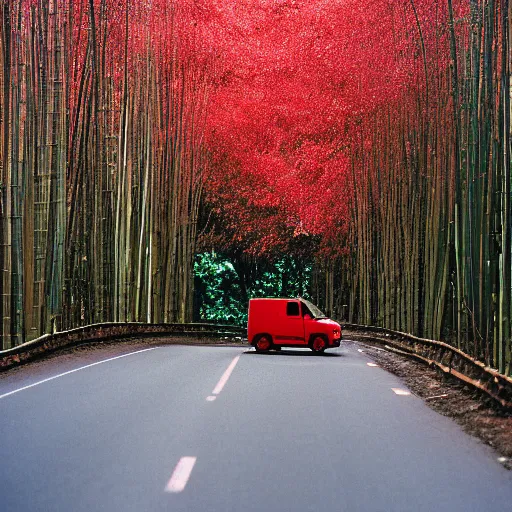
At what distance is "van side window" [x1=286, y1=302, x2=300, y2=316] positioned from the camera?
75.4 ft

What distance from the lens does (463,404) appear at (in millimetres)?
11320

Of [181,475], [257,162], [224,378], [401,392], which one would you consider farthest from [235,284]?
[181,475]

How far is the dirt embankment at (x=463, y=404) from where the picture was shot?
862cm

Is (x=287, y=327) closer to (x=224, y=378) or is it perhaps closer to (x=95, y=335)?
(x=95, y=335)

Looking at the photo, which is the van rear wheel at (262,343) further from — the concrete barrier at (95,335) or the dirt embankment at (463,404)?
the dirt embankment at (463,404)

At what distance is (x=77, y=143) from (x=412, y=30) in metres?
7.77

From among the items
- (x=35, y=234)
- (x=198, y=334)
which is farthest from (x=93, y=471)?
(x=198, y=334)

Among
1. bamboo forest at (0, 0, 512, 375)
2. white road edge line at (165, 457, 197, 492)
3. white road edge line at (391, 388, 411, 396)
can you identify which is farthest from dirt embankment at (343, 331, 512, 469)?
white road edge line at (165, 457, 197, 492)

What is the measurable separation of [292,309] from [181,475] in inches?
652

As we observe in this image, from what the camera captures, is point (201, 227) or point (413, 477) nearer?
point (413, 477)

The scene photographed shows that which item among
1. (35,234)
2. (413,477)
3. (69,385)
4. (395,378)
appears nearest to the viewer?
(413,477)

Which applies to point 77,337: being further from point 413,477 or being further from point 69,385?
point 413,477

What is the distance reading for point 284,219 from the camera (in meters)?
34.2

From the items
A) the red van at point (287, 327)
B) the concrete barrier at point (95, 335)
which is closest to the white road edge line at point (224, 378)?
the concrete barrier at point (95, 335)
